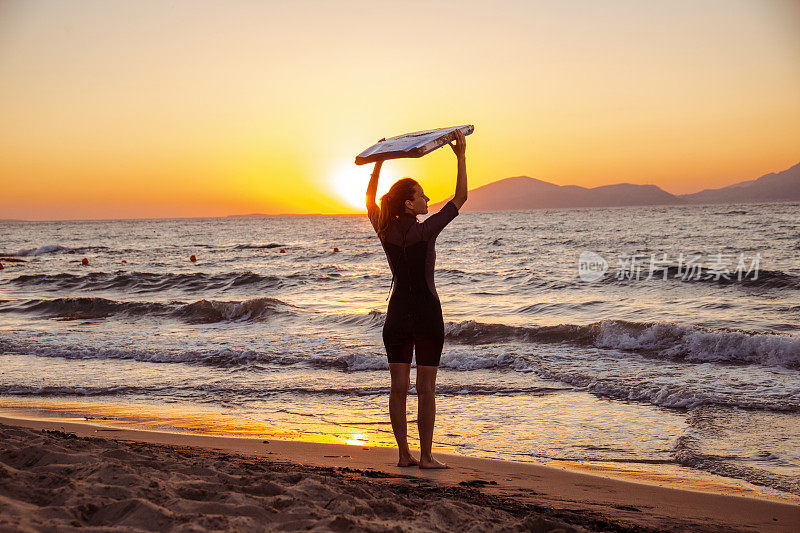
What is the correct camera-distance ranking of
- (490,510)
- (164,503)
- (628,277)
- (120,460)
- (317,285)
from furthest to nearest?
(317,285)
(628,277)
(120,460)
(490,510)
(164,503)

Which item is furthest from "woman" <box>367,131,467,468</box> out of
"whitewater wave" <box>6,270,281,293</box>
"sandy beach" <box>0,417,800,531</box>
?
"whitewater wave" <box>6,270,281,293</box>

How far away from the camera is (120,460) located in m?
4.22

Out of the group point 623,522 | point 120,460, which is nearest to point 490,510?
point 623,522

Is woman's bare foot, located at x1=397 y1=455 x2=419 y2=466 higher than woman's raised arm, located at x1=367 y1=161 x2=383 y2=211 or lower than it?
lower

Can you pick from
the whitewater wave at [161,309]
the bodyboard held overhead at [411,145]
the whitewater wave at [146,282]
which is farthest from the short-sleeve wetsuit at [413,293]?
the whitewater wave at [146,282]

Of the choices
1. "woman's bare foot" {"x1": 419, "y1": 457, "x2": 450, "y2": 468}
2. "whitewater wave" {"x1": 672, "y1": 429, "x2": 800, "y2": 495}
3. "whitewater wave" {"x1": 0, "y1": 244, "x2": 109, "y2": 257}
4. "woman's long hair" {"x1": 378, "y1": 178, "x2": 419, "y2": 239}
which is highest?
"woman's long hair" {"x1": 378, "y1": 178, "x2": 419, "y2": 239}

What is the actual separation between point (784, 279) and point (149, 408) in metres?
17.6

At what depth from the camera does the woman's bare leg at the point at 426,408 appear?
454 centimetres

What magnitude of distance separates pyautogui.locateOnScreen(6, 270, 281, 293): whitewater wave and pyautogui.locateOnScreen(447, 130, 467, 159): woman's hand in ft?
67.3

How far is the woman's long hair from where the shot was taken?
4355mm

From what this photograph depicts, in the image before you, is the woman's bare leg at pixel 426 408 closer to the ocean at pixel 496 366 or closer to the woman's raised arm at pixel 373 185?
the ocean at pixel 496 366

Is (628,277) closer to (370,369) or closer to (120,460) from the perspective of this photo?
(370,369)

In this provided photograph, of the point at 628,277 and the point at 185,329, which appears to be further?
the point at 628,277

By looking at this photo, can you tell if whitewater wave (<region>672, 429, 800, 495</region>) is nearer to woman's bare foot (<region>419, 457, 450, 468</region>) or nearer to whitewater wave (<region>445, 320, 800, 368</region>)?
woman's bare foot (<region>419, 457, 450, 468</region>)
